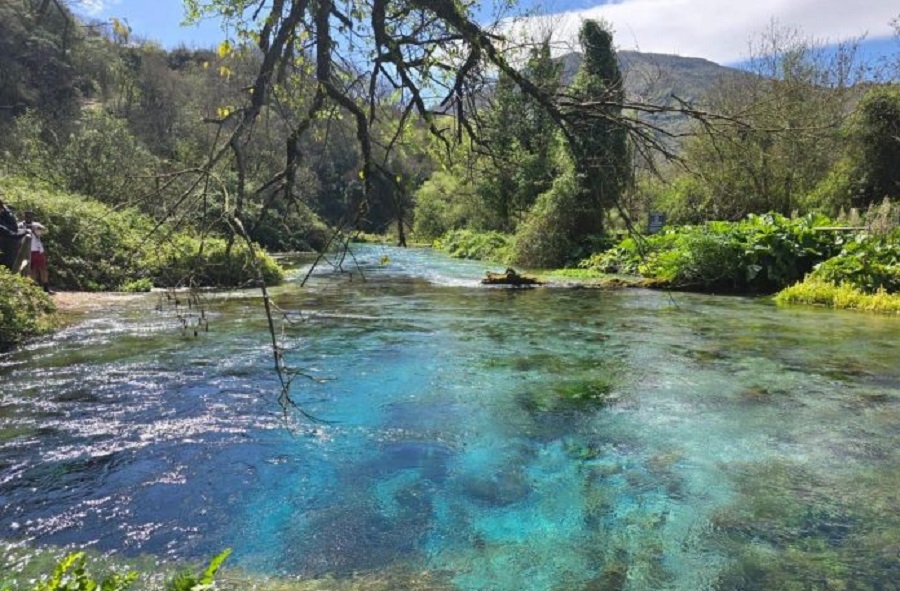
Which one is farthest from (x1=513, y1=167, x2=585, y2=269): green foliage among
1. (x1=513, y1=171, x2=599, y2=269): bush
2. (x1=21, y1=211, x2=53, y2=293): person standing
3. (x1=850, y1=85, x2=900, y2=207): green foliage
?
(x1=21, y1=211, x2=53, y2=293): person standing

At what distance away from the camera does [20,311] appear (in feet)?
33.1

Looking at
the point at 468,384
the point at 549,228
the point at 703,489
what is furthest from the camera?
the point at 549,228

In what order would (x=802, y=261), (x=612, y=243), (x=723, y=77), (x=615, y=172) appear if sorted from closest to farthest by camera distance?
(x=615, y=172)
(x=802, y=261)
(x=612, y=243)
(x=723, y=77)

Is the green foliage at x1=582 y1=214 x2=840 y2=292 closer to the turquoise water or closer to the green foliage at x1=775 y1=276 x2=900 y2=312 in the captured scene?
the green foliage at x1=775 y1=276 x2=900 y2=312

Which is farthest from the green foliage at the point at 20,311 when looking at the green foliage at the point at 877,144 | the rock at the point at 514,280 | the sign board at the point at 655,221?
the green foliage at the point at 877,144

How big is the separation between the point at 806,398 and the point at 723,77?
2553cm

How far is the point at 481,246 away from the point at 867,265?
20269 mm

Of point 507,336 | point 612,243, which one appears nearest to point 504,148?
point 507,336

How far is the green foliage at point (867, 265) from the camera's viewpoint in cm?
1420

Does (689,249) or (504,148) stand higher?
(504,148)

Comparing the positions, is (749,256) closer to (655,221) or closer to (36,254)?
(655,221)

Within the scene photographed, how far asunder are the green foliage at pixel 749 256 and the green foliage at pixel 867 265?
3.09 ft

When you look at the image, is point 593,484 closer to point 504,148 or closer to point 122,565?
point 504,148

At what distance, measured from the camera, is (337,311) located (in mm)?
13961
